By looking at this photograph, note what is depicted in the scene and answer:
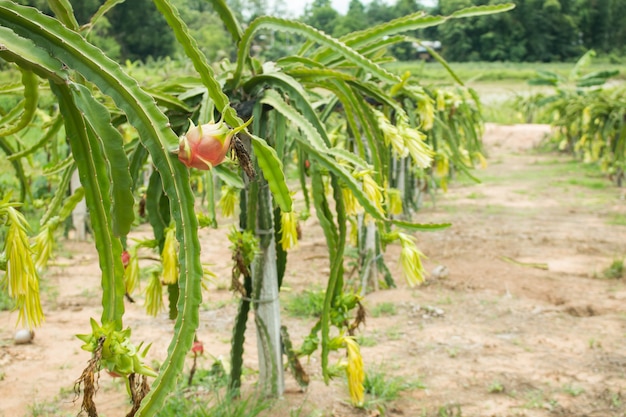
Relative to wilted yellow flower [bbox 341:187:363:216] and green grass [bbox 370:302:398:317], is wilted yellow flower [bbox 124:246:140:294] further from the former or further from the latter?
green grass [bbox 370:302:398:317]

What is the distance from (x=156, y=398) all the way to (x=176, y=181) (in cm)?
27

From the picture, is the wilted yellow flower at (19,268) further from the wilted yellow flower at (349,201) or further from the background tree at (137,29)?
the background tree at (137,29)

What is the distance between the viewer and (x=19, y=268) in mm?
865

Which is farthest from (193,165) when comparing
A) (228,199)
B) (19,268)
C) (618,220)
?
(618,220)

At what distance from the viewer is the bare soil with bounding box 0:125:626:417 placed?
1.89 metres

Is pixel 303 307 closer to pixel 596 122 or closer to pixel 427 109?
pixel 427 109

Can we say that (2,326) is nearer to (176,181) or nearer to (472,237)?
(176,181)

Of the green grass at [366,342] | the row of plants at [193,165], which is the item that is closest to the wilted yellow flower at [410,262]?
the row of plants at [193,165]

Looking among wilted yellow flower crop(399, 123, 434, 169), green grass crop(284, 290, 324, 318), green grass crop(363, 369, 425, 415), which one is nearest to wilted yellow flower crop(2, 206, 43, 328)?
wilted yellow flower crop(399, 123, 434, 169)

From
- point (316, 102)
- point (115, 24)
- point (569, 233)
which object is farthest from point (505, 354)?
point (115, 24)

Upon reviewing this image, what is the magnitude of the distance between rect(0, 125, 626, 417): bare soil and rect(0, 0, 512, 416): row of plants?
0.45m

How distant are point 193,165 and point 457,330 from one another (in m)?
2.14

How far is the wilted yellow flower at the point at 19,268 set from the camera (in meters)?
0.86

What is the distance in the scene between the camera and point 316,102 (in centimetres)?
214
